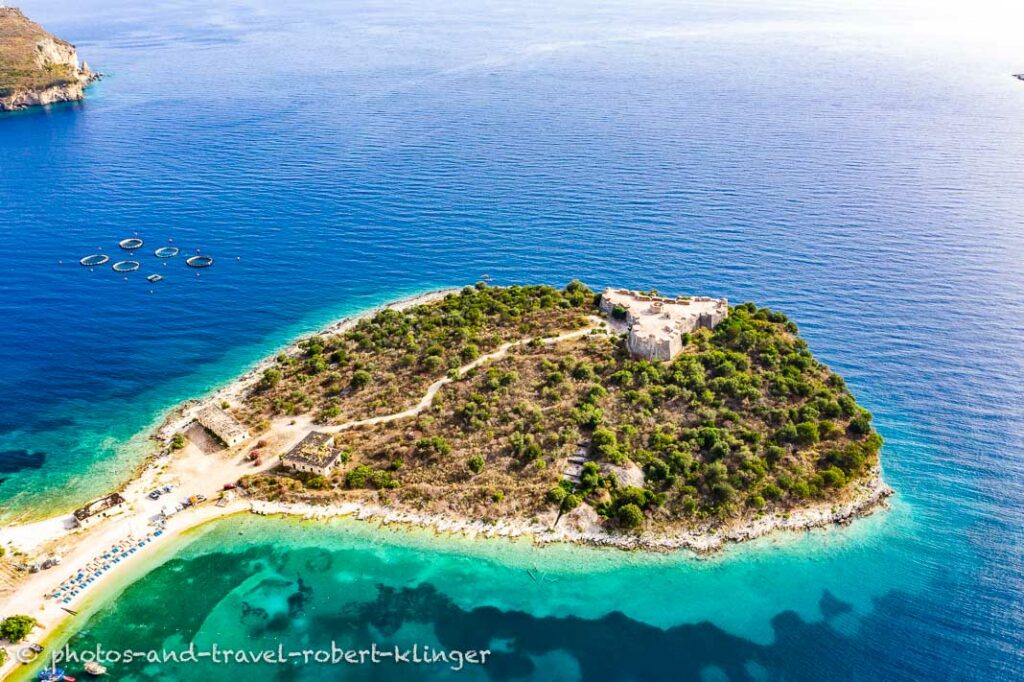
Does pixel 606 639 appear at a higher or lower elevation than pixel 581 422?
lower

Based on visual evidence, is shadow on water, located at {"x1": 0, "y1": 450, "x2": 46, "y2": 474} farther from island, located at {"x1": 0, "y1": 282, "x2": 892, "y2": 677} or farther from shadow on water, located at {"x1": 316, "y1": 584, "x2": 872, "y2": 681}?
shadow on water, located at {"x1": 316, "y1": 584, "x2": 872, "y2": 681}

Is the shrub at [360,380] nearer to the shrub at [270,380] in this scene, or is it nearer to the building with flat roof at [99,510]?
the shrub at [270,380]

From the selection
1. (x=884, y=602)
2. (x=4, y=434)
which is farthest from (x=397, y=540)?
(x=4, y=434)

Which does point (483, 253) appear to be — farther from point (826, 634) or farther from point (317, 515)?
point (826, 634)

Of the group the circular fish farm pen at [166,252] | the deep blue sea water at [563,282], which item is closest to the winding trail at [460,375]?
the deep blue sea water at [563,282]

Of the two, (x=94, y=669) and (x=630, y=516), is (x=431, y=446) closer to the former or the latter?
(x=630, y=516)

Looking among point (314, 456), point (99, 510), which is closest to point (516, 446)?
point (314, 456)
